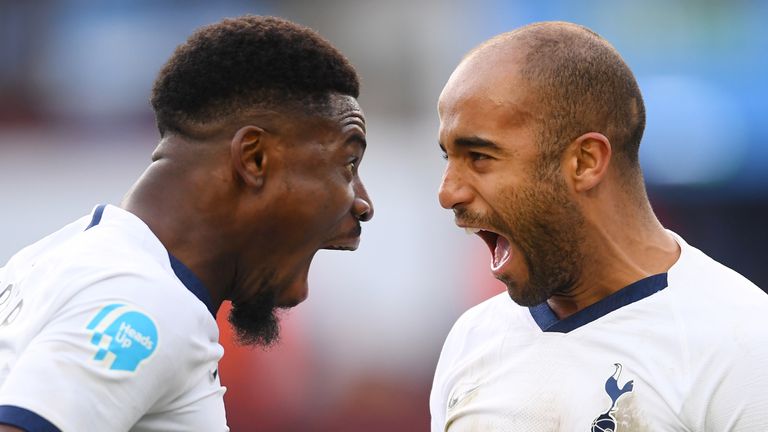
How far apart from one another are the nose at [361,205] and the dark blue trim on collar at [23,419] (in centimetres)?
133

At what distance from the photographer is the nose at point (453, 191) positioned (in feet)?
10.5

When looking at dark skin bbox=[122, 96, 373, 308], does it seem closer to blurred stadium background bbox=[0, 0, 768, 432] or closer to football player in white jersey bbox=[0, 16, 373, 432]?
football player in white jersey bbox=[0, 16, 373, 432]

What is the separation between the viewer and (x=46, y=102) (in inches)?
330

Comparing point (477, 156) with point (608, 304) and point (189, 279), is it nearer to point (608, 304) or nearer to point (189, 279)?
point (608, 304)

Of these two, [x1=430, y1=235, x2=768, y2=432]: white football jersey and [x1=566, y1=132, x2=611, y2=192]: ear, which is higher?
[x1=566, y1=132, x2=611, y2=192]: ear

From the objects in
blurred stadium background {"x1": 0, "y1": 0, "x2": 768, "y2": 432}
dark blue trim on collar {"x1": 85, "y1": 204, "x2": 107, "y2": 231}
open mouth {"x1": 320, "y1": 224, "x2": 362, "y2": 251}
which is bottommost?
blurred stadium background {"x1": 0, "y1": 0, "x2": 768, "y2": 432}

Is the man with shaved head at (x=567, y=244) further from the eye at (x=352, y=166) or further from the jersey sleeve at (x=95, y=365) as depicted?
the jersey sleeve at (x=95, y=365)

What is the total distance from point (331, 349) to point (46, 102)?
3048 mm

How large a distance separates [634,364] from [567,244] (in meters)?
0.44

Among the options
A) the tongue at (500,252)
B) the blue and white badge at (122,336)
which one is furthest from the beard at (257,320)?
the blue and white badge at (122,336)

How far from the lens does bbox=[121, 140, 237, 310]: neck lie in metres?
2.96

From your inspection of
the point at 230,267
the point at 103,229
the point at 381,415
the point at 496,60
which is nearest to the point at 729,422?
the point at 496,60

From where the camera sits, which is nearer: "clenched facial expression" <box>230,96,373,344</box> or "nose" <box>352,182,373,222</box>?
"clenched facial expression" <box>230,96,373,344</box>

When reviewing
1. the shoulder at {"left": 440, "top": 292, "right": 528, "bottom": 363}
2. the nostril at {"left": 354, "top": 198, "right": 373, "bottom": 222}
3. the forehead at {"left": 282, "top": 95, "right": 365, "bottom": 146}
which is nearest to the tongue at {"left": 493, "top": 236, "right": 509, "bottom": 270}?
the shoulder at {"left": 440, "top": 292, "right": 528, "bottom": 363}
